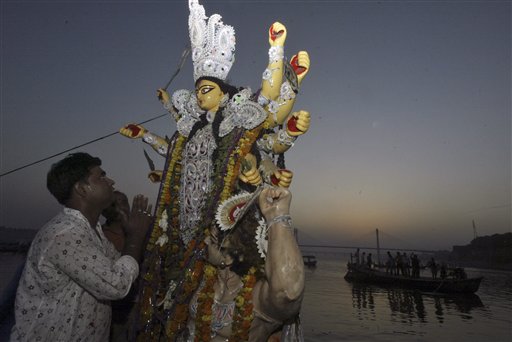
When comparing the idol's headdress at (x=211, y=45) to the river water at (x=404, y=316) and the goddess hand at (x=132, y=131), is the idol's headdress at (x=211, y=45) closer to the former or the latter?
the goddess hand at (x=132, y=131)

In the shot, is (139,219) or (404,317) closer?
(139,219)

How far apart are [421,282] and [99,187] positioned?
31520mm

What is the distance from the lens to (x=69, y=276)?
215cm

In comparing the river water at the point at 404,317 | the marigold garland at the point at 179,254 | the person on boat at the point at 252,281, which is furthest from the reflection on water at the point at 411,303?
the person on boat at the point at 252,281

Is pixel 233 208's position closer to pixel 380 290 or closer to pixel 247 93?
pixel 247 93

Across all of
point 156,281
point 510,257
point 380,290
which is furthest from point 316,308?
point 510,257

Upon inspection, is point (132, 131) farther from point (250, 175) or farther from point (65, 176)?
point (250, 175)

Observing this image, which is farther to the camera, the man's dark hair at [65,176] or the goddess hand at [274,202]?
the man's dark hair at [65,176]

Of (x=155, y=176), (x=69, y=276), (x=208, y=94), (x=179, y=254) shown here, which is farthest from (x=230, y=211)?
(x=155, y=176)

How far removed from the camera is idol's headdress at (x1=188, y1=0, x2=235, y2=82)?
3036 mm

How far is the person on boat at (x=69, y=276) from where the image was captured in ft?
6.96

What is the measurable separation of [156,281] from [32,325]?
94cm

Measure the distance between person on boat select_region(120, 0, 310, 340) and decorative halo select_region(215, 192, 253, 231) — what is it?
177 mm

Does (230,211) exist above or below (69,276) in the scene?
above
